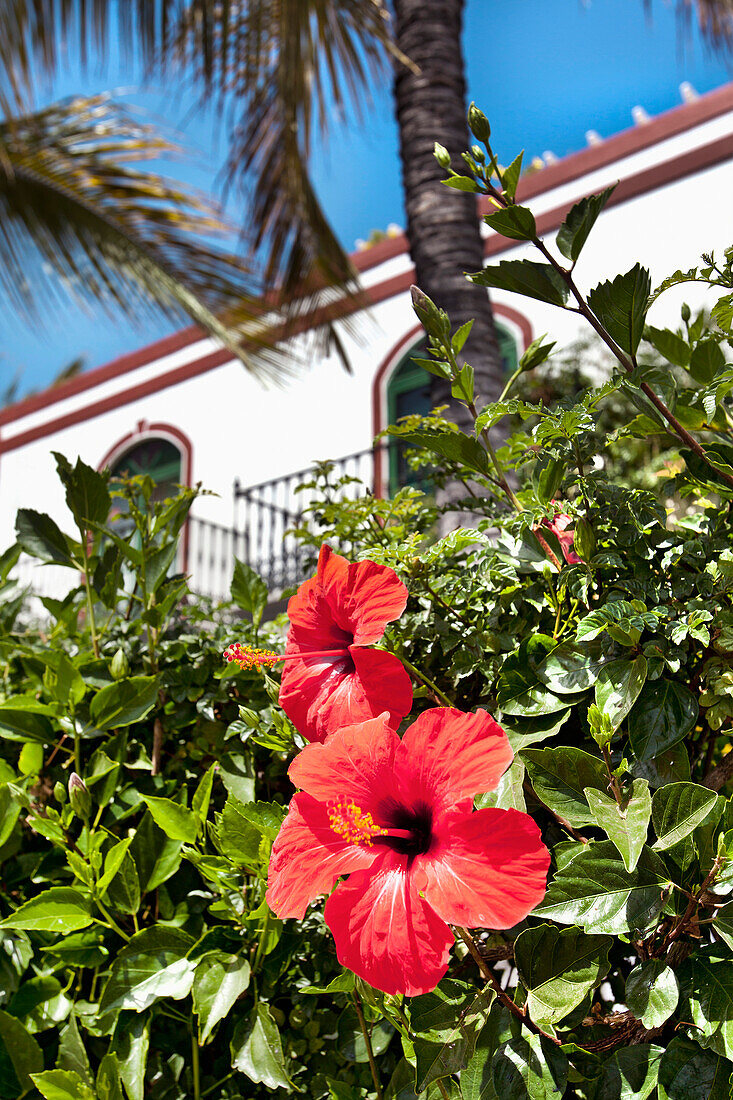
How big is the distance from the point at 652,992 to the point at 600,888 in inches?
3.3

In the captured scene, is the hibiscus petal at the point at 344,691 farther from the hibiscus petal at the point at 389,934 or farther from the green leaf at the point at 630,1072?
the green leaf at the point at 630,1072

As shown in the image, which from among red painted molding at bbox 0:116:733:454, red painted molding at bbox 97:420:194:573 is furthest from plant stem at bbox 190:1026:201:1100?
red painted molding at bbox 97:420:194:573

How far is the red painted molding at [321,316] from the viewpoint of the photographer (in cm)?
722

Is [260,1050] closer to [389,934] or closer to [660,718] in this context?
[389,934]

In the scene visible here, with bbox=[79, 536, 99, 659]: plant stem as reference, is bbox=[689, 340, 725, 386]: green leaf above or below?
above

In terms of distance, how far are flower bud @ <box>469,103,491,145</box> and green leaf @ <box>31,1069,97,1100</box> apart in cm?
104

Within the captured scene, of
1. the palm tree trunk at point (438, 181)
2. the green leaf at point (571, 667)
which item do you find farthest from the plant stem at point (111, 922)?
the palm tree trunk at point (438, 181)

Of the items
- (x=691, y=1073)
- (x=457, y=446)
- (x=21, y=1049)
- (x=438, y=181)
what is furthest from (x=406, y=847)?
(x=438, y=181)

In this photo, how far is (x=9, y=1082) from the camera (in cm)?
102

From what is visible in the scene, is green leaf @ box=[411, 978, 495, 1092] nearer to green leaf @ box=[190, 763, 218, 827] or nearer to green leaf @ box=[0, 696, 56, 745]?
green leaf @ box=[190, 763, 218, 827]

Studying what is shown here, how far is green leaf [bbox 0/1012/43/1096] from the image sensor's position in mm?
1004

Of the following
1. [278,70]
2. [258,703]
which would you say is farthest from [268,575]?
[258,703]

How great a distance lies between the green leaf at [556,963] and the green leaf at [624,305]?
52cm

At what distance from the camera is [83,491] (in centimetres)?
118
